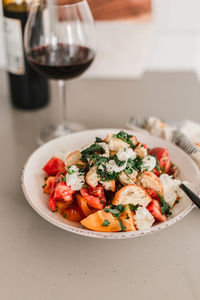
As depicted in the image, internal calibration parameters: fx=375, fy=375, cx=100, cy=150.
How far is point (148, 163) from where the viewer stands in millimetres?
758

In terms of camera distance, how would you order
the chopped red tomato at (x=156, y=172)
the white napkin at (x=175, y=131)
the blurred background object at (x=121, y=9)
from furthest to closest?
the blurred background object at (x=121, y=9), the white napkin at (x=175, y=131), the chopped red tomato at (x=156, y=172)

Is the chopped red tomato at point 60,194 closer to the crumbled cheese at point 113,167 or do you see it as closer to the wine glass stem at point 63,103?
the crumbled cheese at point 113,167

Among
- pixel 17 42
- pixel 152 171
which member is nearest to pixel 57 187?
pixel 152 171

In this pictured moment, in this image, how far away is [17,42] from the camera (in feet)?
3.71

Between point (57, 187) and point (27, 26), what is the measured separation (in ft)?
1.64

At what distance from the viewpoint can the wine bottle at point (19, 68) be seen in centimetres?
109

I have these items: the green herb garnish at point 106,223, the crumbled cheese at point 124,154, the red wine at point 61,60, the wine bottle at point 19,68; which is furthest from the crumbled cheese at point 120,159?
the wine bottle at point 19,68

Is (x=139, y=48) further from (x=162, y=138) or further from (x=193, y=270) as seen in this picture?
(x=193, y=270)

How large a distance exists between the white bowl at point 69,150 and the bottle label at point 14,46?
1.16 feet

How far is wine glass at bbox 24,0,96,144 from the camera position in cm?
100

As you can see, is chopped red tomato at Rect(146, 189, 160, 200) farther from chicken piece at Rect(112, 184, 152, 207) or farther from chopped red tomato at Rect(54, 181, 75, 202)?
chopped red tomato at Rect(54, 181, 75, 202)

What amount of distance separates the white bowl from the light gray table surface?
0.07 metres

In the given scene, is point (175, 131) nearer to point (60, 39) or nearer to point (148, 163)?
point (148, 163)

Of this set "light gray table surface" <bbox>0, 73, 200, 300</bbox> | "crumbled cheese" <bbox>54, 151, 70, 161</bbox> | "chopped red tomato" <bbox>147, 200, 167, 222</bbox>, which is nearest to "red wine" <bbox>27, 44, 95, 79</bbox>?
"crumbled cheese" <bbox>54, 151, 70, 161</bbox>
